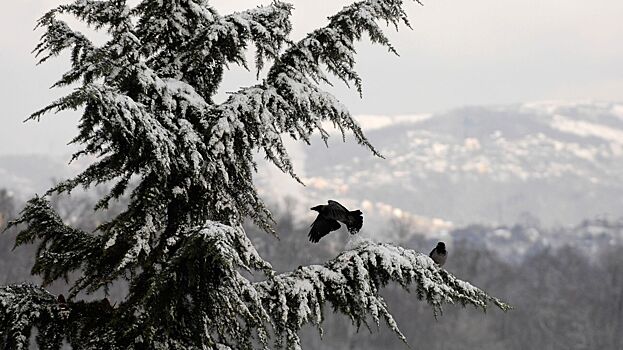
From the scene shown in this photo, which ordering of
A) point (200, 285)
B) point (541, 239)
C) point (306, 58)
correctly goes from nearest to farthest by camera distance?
point (200, 285) → point (306, 58) → point (541, 239)

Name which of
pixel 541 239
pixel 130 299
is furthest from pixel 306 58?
pixel 541 239

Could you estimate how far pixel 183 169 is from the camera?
413 cm

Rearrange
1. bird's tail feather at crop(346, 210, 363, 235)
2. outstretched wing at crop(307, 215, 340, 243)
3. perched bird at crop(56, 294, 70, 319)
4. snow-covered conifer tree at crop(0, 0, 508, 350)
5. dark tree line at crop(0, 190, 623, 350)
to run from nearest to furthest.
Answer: snow-covered conifer tree at crop(0, 0, 508, 350) < perched bird at crop(56, 294, 70, 319) < bird's tail feather at crop(346, 210, 363, 235) < outstretched wing at crop(307, 215, 340, 243) < dark tree line at crop(0, 190, 623, 350)

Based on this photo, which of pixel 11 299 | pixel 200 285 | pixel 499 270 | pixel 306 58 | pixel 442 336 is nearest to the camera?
pixel 200 285

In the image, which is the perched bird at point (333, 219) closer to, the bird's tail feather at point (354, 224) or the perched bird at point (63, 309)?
the bird's tail feather at point (354, 224)

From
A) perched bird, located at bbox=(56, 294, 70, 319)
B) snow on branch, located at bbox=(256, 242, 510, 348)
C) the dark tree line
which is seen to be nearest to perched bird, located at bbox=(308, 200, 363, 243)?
snow on branch, located at bbox=(256, 242, 510, 348)

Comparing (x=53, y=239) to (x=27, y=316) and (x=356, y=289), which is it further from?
(x=356, y=289)

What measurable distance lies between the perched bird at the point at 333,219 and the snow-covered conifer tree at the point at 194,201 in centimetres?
20

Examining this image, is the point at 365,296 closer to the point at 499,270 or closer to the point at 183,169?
the point at 183,169

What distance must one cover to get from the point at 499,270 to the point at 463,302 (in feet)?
287

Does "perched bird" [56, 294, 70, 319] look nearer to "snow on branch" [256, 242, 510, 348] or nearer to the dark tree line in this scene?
"snow on branch" [256, 242, 510, 348]

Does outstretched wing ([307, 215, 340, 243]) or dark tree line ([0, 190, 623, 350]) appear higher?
dark tree line ([0, 190, 623, 350])

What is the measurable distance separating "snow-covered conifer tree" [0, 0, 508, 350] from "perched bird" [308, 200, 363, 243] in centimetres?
20

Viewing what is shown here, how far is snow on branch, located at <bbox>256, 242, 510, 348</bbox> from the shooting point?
13.8 ft
